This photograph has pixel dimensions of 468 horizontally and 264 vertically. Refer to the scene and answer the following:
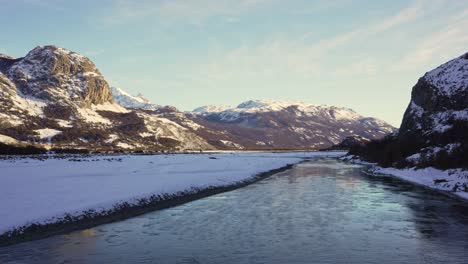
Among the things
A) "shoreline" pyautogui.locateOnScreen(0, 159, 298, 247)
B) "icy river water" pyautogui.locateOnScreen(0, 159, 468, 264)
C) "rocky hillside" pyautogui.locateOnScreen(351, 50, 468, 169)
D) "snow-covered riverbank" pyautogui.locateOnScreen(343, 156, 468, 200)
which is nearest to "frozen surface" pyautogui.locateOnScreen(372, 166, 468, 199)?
"snow-covered riverbank" pyautogui.locateOnScreen(343, 156, 468, 200)

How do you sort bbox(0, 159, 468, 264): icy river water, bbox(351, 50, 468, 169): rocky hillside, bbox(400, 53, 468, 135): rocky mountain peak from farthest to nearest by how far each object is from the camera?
bbox(400, 53, 468, 135): rocky mountain peak < bbox(351, 50, 468, 169): rocky hillside < bbox(0, 159, 468, 264): icy river water

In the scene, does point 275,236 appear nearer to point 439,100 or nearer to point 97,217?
point 97,217

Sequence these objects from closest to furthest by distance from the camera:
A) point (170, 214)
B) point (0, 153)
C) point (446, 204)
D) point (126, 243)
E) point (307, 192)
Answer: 1. point (126, 243)
2. point (170, 214)
3. point (446, 204)
4. point (307, 192)
5. point (0, 153)

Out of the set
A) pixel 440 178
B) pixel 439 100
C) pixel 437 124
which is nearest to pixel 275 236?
pixel 440 178

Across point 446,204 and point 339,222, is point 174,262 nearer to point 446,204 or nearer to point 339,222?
point 339,222

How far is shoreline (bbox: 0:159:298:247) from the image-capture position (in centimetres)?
2339

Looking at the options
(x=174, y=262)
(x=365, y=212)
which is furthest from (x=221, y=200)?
(x=174, y=262)

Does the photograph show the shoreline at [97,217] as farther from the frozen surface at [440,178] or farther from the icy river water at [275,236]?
the frozen surface at [440,178]

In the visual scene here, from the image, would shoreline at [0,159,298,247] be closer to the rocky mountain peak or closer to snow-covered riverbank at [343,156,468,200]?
snow-covered riverbank at [343,156,468,200]

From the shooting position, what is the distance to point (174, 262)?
18547 millimetres

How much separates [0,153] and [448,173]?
148 meters

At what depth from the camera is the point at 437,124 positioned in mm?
90625

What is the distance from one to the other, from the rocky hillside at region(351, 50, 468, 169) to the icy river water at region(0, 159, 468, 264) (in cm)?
3004

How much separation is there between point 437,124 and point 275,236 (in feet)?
255
